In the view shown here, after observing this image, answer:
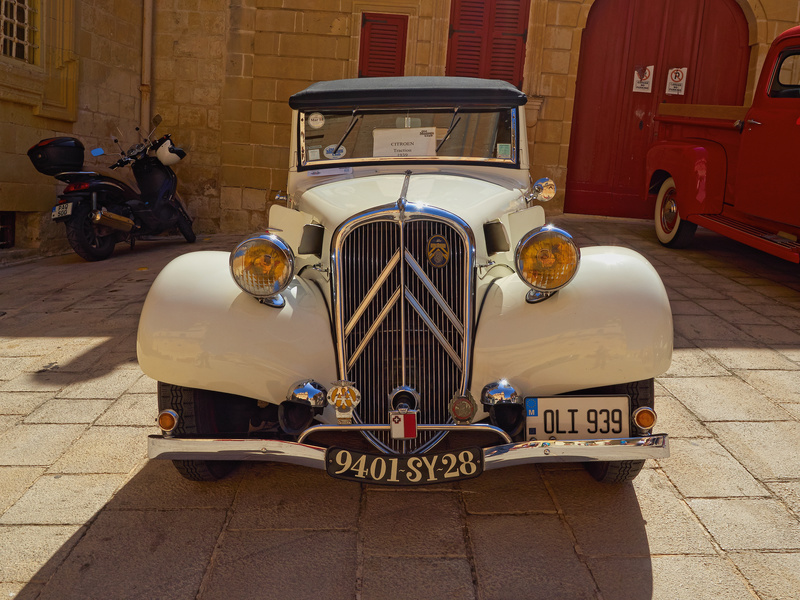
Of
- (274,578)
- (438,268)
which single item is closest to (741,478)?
(438,268)

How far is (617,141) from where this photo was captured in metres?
9.54

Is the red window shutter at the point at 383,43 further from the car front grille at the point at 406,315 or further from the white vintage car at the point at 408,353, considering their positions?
the car front grille at the point at 406,315

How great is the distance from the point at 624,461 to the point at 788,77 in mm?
4903

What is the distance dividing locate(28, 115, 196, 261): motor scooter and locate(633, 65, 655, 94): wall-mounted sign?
5953 millimetres

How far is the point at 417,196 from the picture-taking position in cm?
296

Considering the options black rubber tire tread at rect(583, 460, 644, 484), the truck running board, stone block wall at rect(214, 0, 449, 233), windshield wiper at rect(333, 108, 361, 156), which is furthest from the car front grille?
stone block wall at rect(214, 0, 449, 233)

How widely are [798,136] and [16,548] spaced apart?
610 centimetres

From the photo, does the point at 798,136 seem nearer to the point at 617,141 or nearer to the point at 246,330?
the point at 617,141

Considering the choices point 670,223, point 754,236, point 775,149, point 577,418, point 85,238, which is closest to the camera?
point 577,418

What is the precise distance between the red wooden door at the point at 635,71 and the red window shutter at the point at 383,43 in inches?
94.9

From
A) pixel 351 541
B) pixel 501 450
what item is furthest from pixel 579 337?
pixel 351 541

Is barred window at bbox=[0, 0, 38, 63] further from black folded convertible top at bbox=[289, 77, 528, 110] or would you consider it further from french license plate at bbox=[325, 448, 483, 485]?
french license plate at bbox=[325, 448, 483, 485]

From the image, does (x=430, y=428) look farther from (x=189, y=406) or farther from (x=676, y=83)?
(x=676, y=83)

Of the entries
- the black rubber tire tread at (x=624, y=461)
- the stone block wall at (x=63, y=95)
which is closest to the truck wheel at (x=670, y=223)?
the black rubber tire tread at (x=624, y=461)
